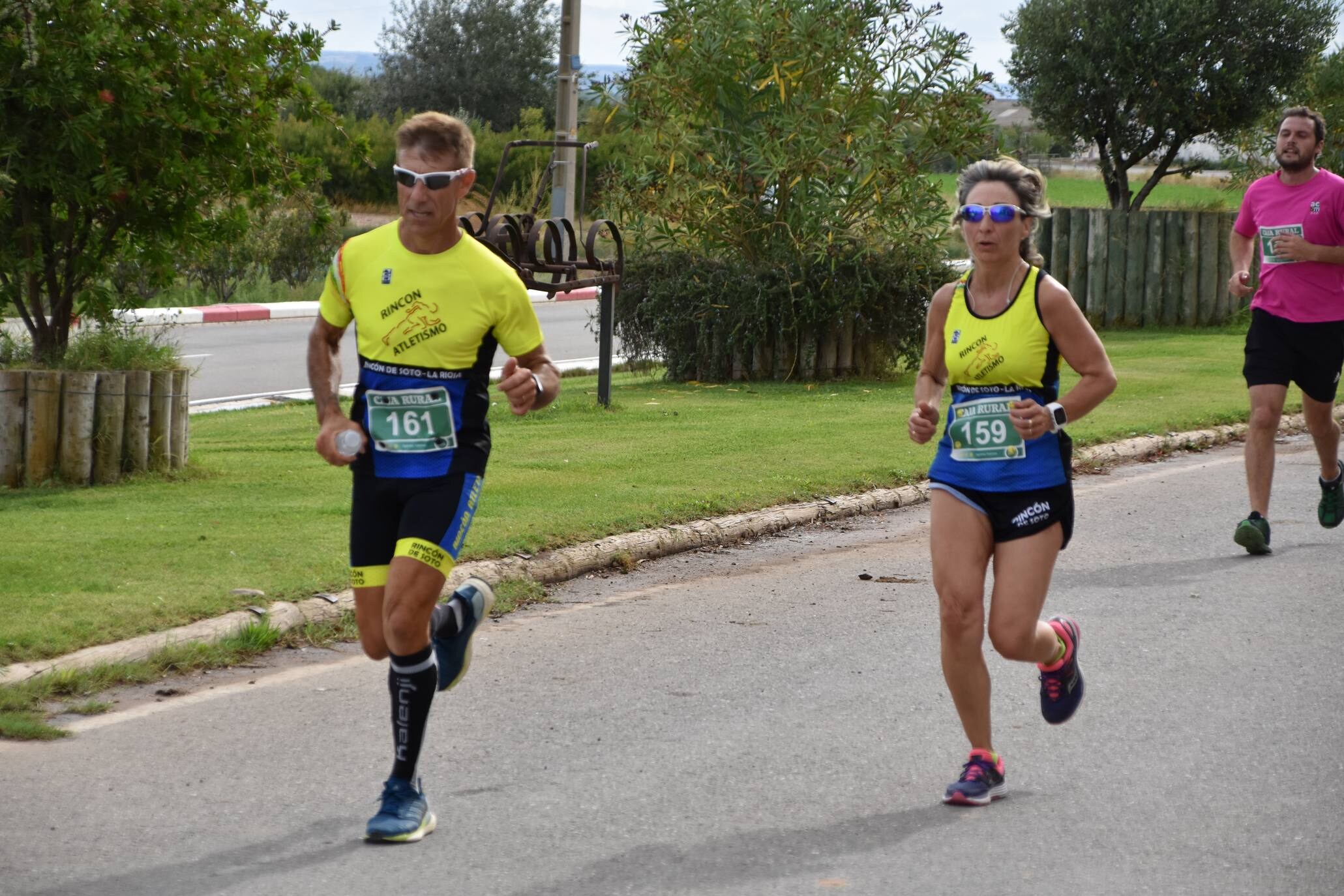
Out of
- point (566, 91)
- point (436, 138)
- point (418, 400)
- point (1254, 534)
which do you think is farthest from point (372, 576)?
point (566, 91)

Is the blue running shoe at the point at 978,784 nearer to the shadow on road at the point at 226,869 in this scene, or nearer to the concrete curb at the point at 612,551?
the shadow on road at the point at 226,869

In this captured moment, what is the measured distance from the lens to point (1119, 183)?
2753 cm

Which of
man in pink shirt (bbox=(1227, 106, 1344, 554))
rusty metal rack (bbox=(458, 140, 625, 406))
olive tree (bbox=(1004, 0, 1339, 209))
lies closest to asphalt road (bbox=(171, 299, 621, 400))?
rusty metal rack (bbox=(458, 140, 625, 406))

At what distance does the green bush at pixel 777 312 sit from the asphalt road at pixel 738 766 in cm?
888

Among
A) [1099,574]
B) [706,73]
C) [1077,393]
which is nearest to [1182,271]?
[706,73]

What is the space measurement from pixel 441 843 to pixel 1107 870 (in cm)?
176

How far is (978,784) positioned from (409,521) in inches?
71.1

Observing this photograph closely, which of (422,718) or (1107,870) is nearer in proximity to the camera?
(1107,870)

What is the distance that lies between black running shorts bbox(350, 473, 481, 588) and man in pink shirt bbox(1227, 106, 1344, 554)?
518cm

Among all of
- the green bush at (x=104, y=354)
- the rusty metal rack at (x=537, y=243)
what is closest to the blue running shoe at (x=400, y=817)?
the green bush at (x=104, y=354)

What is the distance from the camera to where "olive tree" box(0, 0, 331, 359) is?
949 centimetres

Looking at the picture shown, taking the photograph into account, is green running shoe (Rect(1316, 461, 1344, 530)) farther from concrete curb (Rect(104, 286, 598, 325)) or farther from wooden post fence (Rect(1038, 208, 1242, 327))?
concrete curb (Rect(104, 286, 598, 325))

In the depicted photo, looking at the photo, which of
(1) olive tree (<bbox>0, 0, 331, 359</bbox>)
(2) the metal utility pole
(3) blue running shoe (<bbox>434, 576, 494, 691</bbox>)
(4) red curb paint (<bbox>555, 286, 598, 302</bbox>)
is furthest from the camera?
(4) red curb paint (<bbox>555, 286, 598, 302</bbox>)

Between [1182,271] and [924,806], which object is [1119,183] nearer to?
[1182,271]
